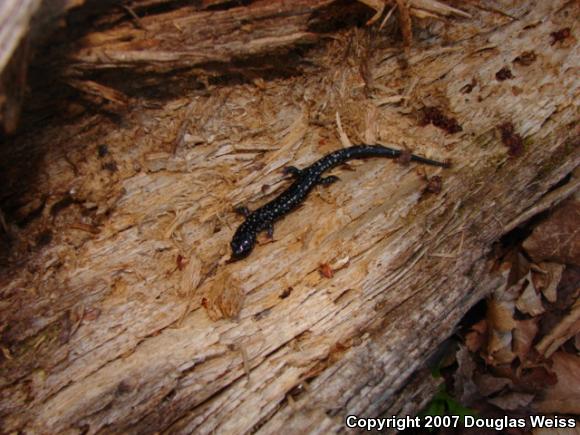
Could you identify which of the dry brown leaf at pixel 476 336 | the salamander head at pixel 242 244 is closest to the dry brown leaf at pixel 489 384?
the dry brown leaf at pixel 476 336

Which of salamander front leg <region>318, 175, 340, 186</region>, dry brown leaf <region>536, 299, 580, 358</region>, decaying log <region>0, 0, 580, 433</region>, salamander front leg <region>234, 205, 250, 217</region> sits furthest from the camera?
dry brown leaf <region>536, 299, 580, 358</region>

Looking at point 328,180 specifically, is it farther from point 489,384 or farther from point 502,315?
point 489,384

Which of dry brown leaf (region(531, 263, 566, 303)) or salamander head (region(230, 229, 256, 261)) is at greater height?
salamander head (region(230, 229, 256, 261))

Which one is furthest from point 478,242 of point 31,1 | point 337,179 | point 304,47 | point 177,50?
point 31,1

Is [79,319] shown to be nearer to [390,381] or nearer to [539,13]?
[390,381]

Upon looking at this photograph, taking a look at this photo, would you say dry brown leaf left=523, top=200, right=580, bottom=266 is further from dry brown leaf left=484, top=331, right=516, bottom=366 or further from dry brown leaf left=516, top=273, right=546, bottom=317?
dry brown leaf left=484, top=331, right=516, bottom=366

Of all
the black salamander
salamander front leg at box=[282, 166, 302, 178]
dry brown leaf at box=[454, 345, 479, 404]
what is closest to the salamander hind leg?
the black salamander
